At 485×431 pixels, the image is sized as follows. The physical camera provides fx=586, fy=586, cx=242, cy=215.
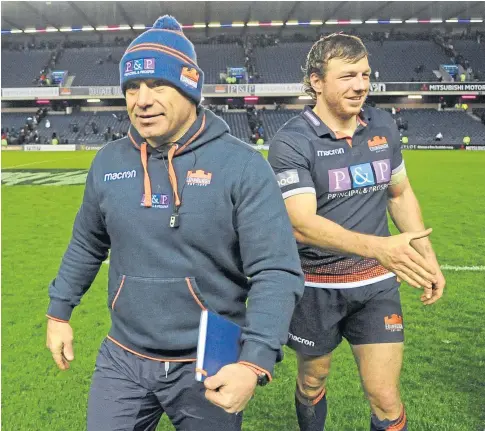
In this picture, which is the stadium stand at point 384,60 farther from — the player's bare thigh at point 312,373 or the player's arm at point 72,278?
the player's arm at point 72,278

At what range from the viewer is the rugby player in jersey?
302 cm

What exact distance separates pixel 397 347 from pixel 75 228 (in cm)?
176

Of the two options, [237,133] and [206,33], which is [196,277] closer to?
[237,133]

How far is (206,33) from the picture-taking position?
5569 centimetres

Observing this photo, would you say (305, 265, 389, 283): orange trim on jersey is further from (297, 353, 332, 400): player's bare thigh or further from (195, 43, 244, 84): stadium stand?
(195, 43, 244, 84): stadium stand

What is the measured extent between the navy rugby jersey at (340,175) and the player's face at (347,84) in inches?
5.5

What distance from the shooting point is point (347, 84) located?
303 centimetres

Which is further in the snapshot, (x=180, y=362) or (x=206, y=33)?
(x=206, y=33)

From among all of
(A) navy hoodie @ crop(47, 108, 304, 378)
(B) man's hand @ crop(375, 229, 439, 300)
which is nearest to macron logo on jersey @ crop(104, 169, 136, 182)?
(A) navy hoodie @ crop(47, 108, 304, 378)

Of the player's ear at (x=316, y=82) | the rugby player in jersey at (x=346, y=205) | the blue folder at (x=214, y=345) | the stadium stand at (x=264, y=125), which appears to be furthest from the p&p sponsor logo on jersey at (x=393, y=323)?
the stadium stand at (x=264, y=125)

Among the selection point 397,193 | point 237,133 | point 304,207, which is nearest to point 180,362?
point 304,207

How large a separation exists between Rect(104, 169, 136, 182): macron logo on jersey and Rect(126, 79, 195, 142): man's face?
152 millimetres

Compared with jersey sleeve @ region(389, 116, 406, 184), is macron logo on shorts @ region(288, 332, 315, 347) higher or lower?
lower

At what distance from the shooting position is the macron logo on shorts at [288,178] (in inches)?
116
